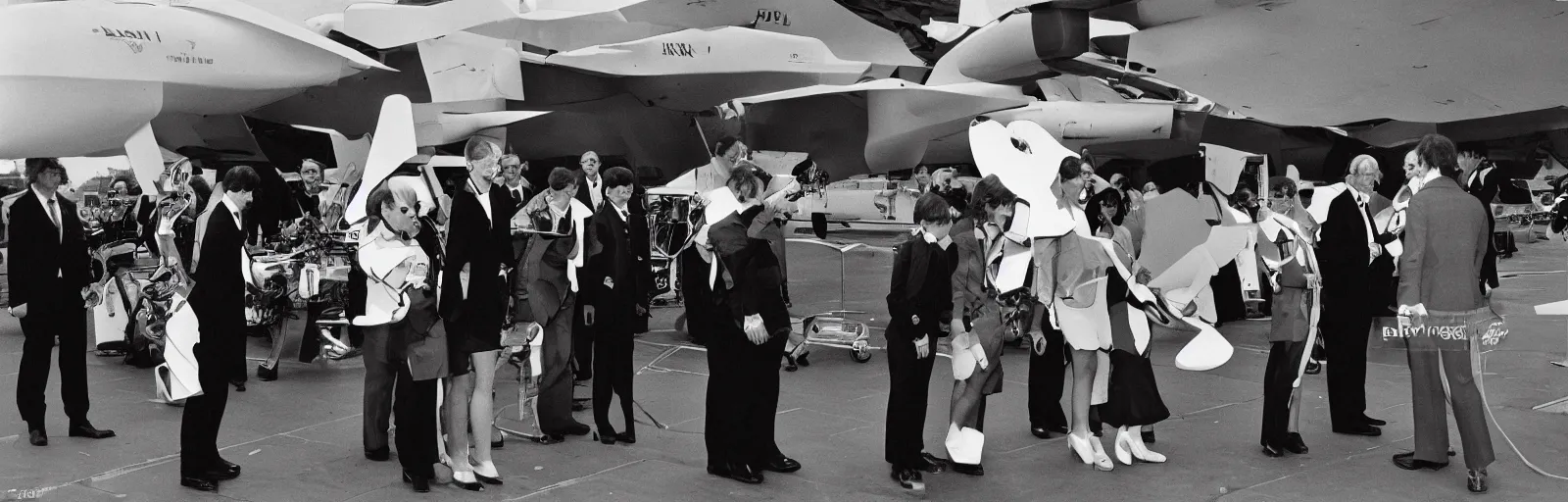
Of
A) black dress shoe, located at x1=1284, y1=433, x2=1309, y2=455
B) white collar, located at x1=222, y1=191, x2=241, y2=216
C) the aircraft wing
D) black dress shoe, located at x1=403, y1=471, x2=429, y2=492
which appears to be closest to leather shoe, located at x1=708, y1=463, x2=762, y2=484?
black dress shoe, located at x1=403, y1=471, x2=429, y2=492

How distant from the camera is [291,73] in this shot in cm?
1138

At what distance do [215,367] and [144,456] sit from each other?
982 millimetres

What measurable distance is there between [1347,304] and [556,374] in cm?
406

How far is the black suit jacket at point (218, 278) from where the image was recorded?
15.2 ft

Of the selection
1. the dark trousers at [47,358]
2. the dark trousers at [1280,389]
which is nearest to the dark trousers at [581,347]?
the dark trousers at [47,358]

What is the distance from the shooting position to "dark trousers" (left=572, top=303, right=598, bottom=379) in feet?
19.5

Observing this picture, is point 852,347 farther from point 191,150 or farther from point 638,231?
point 191,150

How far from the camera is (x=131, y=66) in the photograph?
32.3ft

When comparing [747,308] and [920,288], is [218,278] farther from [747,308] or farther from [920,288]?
[920,288]

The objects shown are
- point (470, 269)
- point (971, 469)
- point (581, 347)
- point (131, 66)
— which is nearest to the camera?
point (470, 269)

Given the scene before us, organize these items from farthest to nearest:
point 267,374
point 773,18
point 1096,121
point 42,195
Result: point 773,18
point 1096,121
point 267,374
point 42,195

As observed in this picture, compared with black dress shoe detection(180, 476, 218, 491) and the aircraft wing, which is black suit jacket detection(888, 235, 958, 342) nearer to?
black dress shoe detection(180, 476, 218, 491)

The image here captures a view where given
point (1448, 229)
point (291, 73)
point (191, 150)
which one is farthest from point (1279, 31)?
point (191, 150)

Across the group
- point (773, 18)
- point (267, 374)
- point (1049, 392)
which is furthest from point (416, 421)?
point (773, 18)
